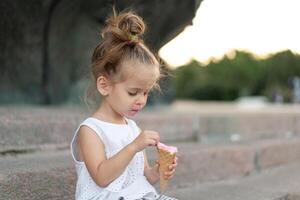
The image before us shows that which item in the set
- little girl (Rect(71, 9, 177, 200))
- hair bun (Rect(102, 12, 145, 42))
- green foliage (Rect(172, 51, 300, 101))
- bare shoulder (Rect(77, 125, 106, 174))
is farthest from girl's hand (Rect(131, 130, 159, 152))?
green foliage (Rect(172, 51, 300, 101))

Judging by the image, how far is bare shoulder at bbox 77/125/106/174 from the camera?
1.70 meters

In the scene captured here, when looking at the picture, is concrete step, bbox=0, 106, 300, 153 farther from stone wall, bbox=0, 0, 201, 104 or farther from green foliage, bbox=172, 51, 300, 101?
green foliage, bbox=172, 51, 300, 101

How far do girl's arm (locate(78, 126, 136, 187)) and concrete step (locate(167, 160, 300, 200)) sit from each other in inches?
40.2

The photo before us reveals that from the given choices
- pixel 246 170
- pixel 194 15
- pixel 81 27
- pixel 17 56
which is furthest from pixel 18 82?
pixel 246 170

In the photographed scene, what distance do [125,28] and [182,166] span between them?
4.31 ft

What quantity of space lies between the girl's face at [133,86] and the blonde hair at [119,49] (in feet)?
0.08

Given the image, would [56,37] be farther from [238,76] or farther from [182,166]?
[238,76]

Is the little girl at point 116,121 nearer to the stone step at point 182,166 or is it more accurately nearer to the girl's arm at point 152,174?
the girl's arm at point 152,174

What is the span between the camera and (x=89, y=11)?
3641 millimetres

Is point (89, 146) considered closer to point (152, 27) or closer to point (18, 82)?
point (18, 82)

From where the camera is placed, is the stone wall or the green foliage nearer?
the stone wall

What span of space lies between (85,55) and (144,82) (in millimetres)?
2264

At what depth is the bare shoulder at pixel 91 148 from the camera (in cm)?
170

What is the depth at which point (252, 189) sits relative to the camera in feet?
9.77
